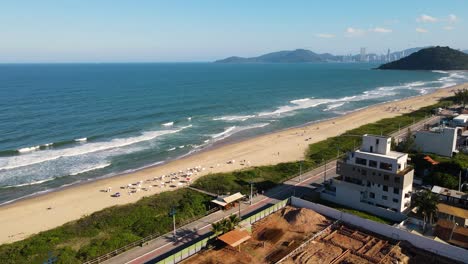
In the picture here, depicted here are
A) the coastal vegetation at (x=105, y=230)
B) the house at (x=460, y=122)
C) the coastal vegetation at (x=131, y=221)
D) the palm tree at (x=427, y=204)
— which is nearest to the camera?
the coastal vegetation at (x=105, y=230)

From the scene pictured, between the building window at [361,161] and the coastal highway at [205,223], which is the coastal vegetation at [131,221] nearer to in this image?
the coastal highway at [205,223]

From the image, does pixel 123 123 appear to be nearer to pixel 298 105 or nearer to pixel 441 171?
pixel 298 105

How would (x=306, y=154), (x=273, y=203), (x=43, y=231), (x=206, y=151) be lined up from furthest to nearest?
1. (x=206, y=151)
2. (x=306, y=154)
3. (x=273, y=203)
4. (x=43, y=231)

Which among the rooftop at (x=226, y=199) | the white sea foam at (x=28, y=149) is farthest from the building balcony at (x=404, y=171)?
the white sea foam at (x=28, y=149)

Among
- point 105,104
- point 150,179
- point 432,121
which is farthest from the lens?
point 105,104

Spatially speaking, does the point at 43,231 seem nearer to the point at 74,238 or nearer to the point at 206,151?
the point at 74,238

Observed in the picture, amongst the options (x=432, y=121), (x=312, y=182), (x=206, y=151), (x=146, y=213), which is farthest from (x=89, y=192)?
(x=432, y=121)
